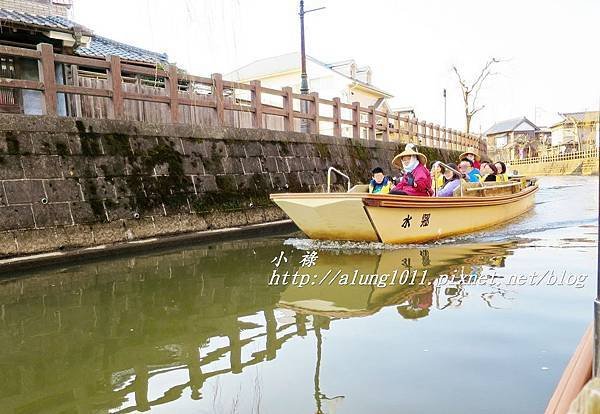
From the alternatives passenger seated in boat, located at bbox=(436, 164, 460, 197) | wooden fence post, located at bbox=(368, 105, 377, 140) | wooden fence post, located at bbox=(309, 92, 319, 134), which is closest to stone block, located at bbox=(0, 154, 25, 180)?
passenger seated in boat, located at bbox=(436, 164, 460, 197)

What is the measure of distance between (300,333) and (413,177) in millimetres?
4324

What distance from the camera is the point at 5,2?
1312 centimetres

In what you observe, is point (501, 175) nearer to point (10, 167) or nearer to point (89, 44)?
point (10, 167)

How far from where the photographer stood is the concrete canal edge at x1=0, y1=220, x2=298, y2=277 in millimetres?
6229

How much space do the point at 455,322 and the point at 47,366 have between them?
9.73 feet

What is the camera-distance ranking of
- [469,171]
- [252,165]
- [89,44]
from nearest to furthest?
1. [469,171]
2. [252,165]
3. [89,44]

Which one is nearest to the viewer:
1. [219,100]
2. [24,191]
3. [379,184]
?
[24,191]

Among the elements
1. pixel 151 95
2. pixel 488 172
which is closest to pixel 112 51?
pixel 151 95

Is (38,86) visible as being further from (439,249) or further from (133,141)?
(439,249)

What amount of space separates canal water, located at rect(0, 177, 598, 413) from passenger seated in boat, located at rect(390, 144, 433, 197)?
3.73 ft

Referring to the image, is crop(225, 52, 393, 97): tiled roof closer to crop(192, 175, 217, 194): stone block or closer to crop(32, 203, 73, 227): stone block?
crop(192, 175, 217, 194): stone block

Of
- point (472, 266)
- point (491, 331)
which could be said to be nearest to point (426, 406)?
point (491, 331)

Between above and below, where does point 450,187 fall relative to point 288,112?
below

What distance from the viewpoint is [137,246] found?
7461mm
